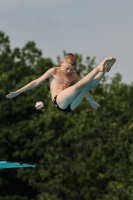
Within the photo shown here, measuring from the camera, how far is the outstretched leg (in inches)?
760

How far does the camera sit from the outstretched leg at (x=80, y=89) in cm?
1930

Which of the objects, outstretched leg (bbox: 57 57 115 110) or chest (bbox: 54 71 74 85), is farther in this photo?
chest (bbox: 54 71 74 85)

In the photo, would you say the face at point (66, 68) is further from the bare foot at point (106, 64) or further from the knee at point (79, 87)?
the bare foot at point (106, 64)

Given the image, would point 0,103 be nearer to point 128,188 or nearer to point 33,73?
point 33,73

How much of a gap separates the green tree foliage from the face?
115 ft

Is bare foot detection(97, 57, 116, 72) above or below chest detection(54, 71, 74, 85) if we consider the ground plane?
below

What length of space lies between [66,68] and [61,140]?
4229 centimetres

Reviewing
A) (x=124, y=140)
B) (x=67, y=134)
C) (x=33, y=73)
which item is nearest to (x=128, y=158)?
(x=124, y=140)


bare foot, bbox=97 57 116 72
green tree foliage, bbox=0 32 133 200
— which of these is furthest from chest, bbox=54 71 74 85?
green tree foliage, bbox=0 32 133 200

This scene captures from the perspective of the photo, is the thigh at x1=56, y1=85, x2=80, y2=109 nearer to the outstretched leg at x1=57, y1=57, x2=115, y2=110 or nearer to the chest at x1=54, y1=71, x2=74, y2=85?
the outstretched leg at x1=57, y1=57, x2=115, y2=110

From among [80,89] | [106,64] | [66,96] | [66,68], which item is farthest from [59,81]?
[106,64]

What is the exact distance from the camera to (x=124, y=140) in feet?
196

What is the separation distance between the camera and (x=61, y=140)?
6266 cm

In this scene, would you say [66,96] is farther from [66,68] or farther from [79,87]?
[66,68]
